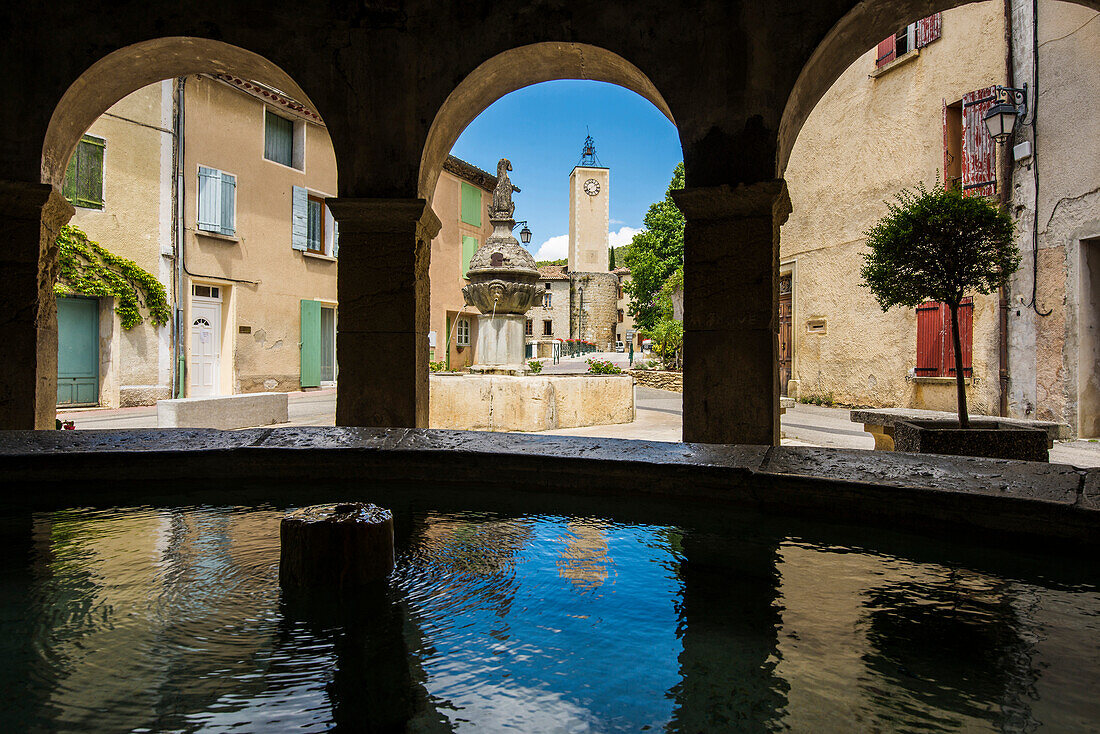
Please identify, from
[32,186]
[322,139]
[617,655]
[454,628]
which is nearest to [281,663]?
[454,628]

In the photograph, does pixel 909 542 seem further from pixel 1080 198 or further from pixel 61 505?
pixel 1080 198

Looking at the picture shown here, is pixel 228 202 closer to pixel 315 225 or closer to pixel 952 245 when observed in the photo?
pixel 315 225

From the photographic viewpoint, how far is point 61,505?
2141 mm

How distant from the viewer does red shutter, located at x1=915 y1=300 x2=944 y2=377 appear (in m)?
8.58

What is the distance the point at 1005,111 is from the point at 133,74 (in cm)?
832

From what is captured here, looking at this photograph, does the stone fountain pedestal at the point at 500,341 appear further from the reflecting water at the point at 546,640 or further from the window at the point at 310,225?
the reflecting water at the point at 546,640

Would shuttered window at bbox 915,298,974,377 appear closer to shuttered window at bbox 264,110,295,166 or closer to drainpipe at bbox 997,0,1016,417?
drainpipe at bbox 997,0,1016,417

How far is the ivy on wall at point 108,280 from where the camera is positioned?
29.8 ft

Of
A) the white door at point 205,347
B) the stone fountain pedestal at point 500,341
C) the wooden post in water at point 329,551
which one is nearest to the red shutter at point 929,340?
the stone fountain pedestal at point 500,341

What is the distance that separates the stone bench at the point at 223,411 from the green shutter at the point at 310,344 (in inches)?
221

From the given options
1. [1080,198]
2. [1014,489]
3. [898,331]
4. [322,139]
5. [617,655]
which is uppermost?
[322,139]

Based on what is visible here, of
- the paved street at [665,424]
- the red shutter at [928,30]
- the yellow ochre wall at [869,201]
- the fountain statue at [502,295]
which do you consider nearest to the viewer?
the paved street at [665,424]

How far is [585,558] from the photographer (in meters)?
1.73

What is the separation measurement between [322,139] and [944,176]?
37.9 ft
